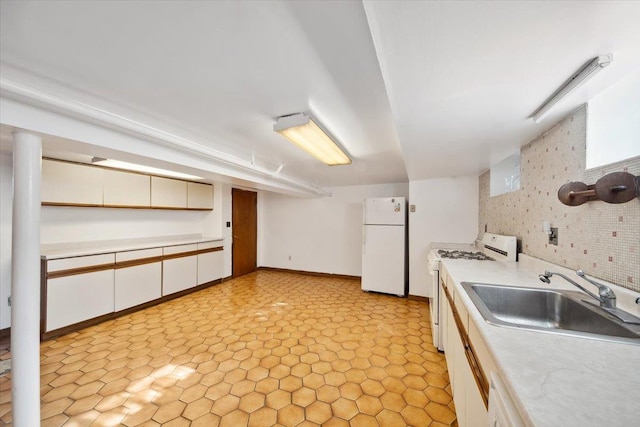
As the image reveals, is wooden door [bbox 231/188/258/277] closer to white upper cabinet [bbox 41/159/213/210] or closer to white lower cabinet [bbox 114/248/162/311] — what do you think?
white upper cabinet [bbox 41/159/213/210]

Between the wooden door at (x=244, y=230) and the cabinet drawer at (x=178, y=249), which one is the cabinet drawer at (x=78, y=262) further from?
the wooden door at (x=244, y=230)

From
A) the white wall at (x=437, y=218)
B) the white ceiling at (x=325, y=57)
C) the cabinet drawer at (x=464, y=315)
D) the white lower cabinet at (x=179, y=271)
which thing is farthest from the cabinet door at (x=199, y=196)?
the cabinet drawer at (x=464, y=315)

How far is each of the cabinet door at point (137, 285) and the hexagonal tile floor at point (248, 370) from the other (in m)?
0.18

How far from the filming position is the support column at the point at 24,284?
1305mm

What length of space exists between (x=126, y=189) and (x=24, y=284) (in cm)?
234

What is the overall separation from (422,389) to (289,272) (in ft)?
13.3

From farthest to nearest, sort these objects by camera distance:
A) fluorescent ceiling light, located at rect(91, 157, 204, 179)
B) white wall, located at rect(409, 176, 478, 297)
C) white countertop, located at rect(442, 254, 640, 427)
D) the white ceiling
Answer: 1. white wall, located at rect(409, 176, 478, 297)
2. fluorescent ceiling light, located at rect(91, 157, 204, 179)
3. the white ceiling
4. white countertop, located at rect(442, 254, 640, 427)

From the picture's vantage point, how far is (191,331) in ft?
8.63

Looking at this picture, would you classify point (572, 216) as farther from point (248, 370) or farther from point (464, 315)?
point (248, 370)

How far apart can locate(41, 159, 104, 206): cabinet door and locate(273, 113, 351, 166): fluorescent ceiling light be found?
2859 mm

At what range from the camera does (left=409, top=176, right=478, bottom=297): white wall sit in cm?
347

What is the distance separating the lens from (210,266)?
4.26 m

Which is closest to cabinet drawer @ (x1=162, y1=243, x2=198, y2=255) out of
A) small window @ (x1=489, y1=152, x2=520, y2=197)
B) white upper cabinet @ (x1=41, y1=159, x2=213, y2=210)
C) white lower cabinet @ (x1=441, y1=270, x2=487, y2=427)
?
white upper cabinet @ (x1=41, y1=159, x2=213, y2=210)

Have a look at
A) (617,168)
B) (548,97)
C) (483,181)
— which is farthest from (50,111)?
(483,181)
